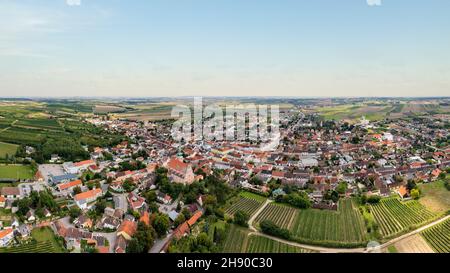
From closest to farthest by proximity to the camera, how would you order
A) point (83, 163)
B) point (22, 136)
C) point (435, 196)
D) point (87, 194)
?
1. point (87, 194)
2. point (435, 196)
3. point (83, 163)
4. point (22, 136)

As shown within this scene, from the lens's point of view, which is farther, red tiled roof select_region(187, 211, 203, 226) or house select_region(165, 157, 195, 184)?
house select_region(165, 157, 195, 184)

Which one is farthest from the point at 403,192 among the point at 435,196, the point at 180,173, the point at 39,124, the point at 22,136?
the point at 39,124

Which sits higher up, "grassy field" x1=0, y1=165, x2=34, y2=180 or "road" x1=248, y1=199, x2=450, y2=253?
"grassy field" x1=0, y1=165, x2=34, y2=180

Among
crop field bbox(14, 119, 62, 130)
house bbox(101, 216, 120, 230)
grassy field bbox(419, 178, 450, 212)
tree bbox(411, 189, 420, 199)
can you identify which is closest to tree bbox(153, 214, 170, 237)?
house bbox(101, 216, 120, 230)

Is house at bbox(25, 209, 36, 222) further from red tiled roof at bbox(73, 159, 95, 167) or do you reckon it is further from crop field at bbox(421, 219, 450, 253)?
crop field at bbox(421, 219, 450, 253)

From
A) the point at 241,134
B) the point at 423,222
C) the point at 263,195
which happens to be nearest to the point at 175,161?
the point at 263,195

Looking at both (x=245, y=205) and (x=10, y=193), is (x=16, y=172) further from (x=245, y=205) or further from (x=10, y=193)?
(x=245, y=205)

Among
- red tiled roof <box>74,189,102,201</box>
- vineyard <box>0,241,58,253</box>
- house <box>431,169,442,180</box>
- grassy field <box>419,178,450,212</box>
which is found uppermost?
house <box>431,169,442,180</box>
